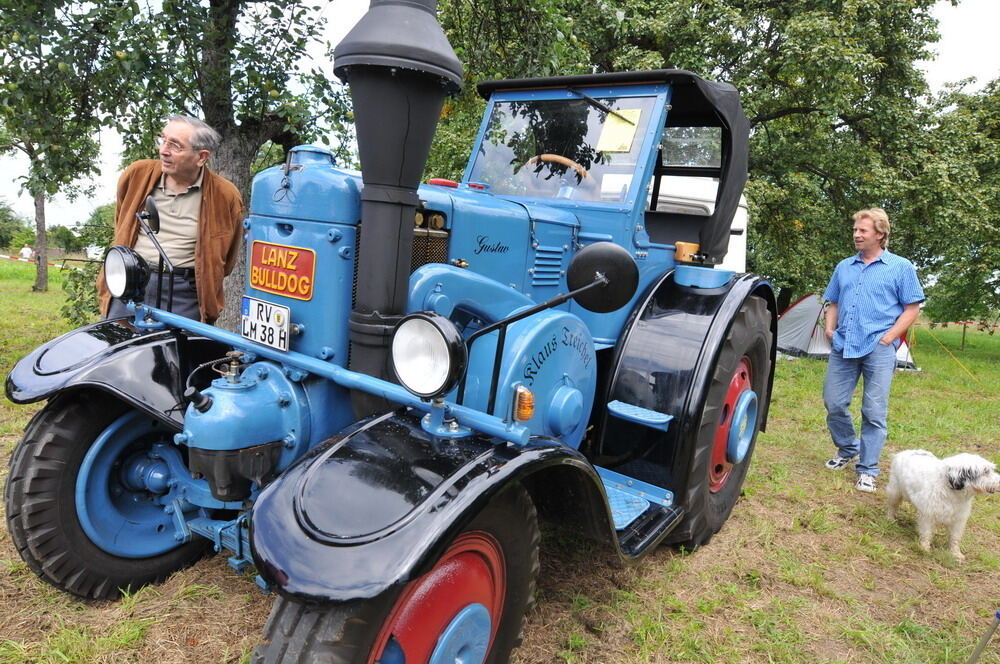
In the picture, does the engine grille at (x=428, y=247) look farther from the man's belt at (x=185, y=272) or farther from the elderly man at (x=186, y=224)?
the man's belt at (x=185, y=272)

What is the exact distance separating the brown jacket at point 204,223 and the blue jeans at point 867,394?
163 inches

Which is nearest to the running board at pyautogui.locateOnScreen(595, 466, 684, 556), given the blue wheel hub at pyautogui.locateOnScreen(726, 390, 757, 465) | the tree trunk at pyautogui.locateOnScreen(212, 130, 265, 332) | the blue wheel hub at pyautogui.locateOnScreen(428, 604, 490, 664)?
the blue wheel hub at pyautogui.locateOnScreen(726, 390, 757, 465)

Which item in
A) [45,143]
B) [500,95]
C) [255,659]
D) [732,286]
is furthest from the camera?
[45,143]

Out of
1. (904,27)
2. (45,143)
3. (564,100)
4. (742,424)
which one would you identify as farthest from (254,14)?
(904,27)

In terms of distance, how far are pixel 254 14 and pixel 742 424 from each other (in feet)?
15.8

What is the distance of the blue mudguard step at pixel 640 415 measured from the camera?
2824mm

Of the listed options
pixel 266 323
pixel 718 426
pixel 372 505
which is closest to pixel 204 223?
pixel 266 323

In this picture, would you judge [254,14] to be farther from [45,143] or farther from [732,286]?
[732,286]

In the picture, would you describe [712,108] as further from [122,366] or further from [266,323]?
[122,366]

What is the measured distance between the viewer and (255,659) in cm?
163

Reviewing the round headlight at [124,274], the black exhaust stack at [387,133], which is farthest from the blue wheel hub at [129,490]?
the black exhaust stack at [387,133]

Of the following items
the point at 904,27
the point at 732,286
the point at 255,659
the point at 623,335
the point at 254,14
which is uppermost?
the point at 904,27

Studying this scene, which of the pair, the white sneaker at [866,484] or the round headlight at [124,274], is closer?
the round headlight at [124,274]

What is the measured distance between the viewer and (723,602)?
9.64 ft
